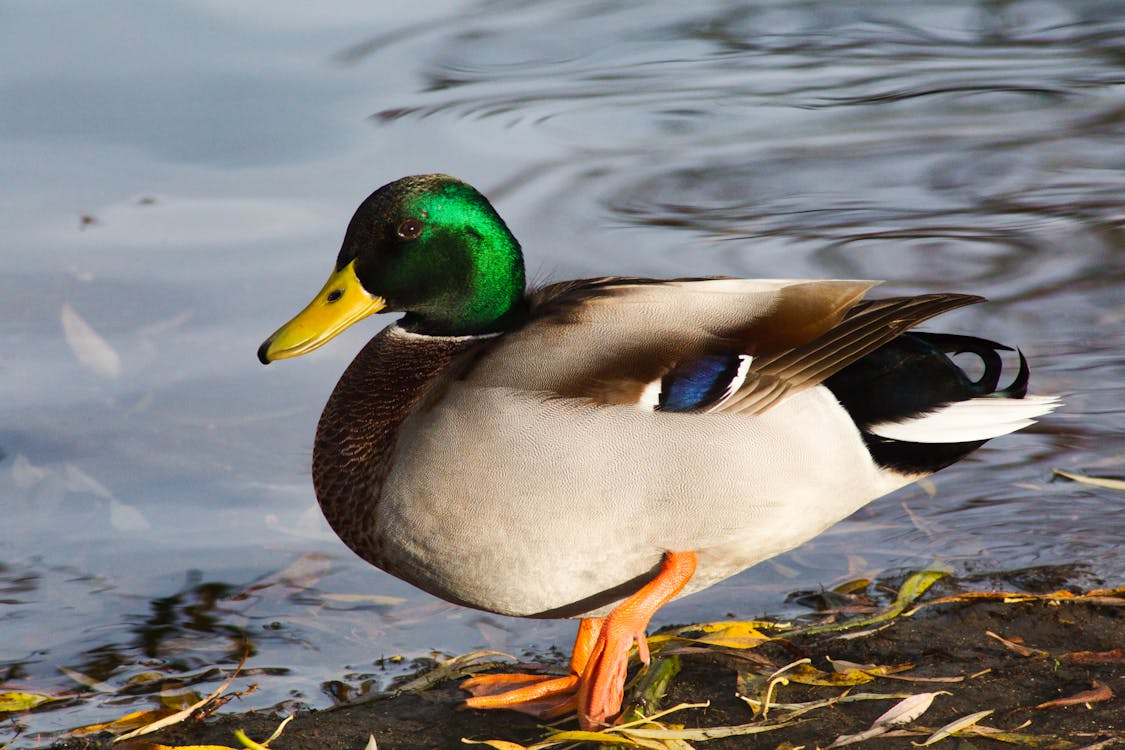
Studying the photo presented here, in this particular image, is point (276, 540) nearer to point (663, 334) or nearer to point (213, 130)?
point (663, 334)

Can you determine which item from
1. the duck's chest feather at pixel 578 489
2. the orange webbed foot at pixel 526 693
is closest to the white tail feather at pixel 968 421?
the duck's chest feather at pixel 578 489

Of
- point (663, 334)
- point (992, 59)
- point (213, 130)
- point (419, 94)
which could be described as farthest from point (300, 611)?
point (992, 59)

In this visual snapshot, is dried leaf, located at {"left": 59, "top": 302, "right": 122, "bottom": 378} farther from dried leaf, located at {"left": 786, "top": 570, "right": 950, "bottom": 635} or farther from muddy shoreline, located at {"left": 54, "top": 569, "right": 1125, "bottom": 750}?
dried leaf, located at {"left": 786, "top": 570, "right": 950, "bottom": 635}

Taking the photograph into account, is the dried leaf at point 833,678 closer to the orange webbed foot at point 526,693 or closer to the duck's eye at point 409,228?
the orange webbed foot at point 526,693

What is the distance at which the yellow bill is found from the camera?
3.29 meters

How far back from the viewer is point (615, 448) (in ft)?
9.82

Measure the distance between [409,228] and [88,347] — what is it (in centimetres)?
289

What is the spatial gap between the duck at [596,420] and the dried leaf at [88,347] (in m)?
2.50

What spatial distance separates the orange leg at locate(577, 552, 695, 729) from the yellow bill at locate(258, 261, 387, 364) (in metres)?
0.90

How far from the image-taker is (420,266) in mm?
3312

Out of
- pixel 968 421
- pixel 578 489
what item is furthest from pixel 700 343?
pixel 968 421

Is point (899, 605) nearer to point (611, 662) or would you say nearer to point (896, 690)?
point (896, 690)

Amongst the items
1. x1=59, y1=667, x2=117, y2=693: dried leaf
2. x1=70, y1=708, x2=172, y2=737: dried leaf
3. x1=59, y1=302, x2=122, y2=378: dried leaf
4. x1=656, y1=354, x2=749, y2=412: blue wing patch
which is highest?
x1=59, y1=302, x2=122, y2=378: dried leaf

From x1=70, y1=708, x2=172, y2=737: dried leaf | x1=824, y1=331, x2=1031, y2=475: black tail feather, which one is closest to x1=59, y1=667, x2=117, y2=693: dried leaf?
x1=70, y1=708, x2=172, y2=737: dried leaf
